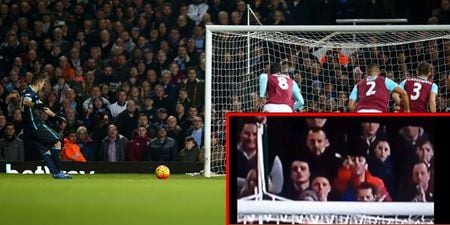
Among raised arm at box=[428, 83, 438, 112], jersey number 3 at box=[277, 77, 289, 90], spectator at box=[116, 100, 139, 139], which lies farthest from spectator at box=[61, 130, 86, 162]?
raised arm at box=[428, 83, 438, 112]

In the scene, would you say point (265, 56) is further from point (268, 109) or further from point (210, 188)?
point (210, 188)

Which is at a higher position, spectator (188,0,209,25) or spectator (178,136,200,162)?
spectator (188,0,209,25)

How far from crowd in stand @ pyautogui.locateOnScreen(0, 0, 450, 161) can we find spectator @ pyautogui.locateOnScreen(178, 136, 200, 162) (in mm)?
41

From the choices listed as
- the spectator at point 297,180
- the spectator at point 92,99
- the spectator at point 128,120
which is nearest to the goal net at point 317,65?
the spectator at point 128,120

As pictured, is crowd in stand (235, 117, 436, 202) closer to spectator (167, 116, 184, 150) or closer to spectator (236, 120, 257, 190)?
spectator (236, 120, 257, 190)

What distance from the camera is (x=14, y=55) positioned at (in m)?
20.0

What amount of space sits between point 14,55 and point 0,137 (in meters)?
2.58

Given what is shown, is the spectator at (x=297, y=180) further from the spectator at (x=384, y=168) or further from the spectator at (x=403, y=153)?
the spectator at (x=403, y=153)

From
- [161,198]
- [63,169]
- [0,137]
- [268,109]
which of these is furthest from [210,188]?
[0,137]

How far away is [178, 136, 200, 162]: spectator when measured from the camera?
16.9 m

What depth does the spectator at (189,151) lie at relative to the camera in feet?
55.6

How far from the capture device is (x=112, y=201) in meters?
10.3

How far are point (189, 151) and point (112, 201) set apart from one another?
665cm

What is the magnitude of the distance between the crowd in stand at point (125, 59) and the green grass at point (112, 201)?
110 inches
